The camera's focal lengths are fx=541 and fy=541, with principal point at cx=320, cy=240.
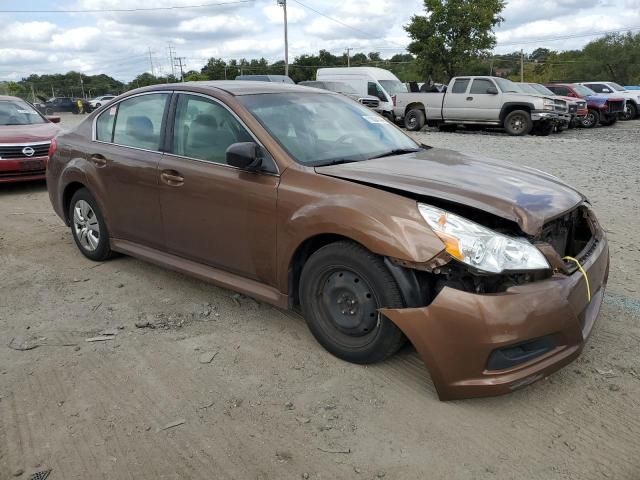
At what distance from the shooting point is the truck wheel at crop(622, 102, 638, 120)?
2358 centimetres

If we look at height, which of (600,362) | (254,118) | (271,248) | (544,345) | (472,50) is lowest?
(600,362)

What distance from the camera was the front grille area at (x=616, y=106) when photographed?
21.4m

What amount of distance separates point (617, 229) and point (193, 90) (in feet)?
15.3

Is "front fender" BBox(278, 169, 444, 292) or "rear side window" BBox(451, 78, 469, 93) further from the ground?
"rear side window" BBox(451, 78, 469, 93)

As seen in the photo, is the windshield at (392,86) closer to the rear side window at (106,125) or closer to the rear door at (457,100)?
the rear door at (457,100)

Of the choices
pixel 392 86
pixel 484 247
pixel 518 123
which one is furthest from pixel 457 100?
pixel 484 247

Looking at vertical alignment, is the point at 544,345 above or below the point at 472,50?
below

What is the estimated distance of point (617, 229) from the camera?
5.86 m

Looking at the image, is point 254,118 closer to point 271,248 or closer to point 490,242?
point 271,248

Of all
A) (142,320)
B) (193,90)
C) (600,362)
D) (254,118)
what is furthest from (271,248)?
(600,362)

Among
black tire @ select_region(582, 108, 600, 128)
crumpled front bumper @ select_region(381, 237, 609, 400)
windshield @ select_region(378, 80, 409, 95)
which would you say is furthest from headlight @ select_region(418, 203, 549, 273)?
windshield @ select_region(378, 80, 409, 95)

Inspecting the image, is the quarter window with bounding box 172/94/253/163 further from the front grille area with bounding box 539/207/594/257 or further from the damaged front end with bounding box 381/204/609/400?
the front grille area with bounding box 539/207/594/257

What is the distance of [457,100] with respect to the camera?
18.7m

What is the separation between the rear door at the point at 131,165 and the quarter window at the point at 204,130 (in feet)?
0.63
